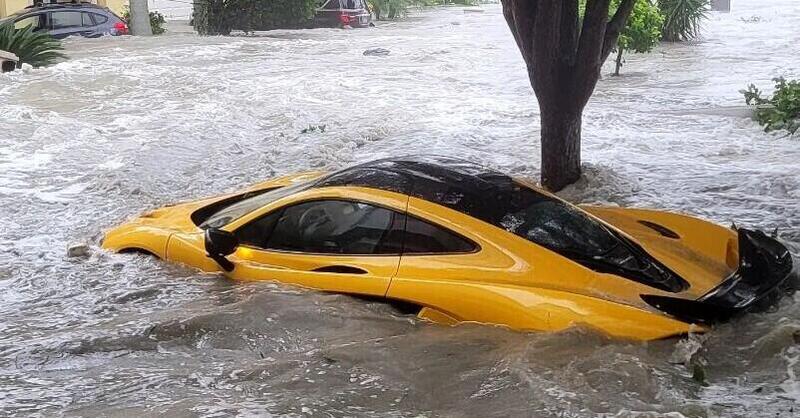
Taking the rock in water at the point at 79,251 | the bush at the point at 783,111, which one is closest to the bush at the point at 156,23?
the bush at the point at 783,111

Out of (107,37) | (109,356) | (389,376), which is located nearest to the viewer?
(389,376)

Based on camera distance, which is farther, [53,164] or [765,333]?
[53,164]

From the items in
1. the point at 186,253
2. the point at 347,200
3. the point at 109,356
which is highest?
the point at 347,200

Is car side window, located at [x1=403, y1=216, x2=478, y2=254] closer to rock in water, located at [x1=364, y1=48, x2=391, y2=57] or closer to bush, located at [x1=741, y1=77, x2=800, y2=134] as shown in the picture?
bush, located at [x1=741, y1=77, x2=800, y2=134]

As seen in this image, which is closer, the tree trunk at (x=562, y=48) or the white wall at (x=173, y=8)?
the tree trunk at (x=562, y=48)

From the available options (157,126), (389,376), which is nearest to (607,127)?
(157,126)

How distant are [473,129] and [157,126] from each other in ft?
15.9

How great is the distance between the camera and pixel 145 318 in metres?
5.44

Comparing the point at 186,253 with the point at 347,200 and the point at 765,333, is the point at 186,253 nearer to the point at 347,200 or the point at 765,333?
the point at 347,200

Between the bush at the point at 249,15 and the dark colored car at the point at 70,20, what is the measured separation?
309 centimetres

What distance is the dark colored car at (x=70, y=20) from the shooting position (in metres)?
22.6

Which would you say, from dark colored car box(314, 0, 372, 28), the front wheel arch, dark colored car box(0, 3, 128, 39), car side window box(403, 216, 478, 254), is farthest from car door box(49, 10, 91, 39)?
car side window box(403, 216, 478, 254)

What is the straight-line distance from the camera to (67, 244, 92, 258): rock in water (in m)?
6.82

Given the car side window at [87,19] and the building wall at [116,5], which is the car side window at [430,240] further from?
the building wall at [116,5]
